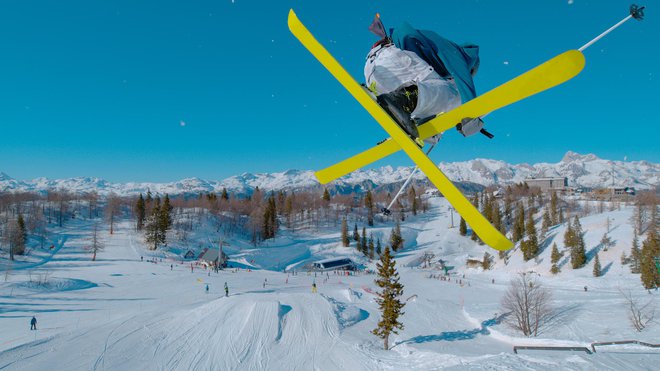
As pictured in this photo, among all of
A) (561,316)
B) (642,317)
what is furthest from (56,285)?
(642,317)

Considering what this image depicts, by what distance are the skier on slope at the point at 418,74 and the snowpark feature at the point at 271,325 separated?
9537 millimetres

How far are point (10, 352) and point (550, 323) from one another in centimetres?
3000

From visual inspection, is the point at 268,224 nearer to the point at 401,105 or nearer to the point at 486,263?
the point at 486,263

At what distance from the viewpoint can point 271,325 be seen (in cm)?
1900

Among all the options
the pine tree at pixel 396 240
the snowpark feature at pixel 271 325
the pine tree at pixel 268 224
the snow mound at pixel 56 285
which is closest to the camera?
the snowpark feature at pixel 271 325

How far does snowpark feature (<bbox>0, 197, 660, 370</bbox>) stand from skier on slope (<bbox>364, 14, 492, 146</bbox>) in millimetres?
→ 9537

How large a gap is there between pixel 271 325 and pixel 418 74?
19362mm

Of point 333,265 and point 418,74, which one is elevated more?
point 418,74

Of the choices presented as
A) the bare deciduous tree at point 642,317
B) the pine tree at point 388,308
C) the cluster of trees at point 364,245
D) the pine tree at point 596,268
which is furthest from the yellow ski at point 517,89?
the cluster of trees at point 364,245

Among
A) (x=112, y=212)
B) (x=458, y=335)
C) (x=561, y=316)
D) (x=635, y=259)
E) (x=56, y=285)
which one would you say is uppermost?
(x=112, y=212)

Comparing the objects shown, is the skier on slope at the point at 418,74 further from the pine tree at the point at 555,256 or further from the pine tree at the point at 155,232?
the pine tree at the point at 155,232

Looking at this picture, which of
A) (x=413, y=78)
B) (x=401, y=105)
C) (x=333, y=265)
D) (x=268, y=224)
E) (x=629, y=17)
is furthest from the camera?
(x=268, y=224)

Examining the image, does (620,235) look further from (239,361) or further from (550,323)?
(239,361)

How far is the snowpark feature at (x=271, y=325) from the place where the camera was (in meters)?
13.7
